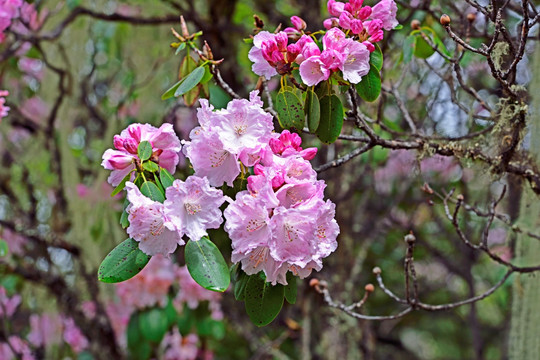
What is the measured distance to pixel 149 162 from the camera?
773 millimetres

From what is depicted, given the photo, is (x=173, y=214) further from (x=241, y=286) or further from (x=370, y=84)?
(x=370, y=84)

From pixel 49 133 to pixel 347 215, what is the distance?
1.21 metres

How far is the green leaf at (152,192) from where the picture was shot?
28.9 inches

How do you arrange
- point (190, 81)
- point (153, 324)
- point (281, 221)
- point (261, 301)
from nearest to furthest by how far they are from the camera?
point (281, 221)
point (261, 301)
point (190, 81)
point (153, 324)

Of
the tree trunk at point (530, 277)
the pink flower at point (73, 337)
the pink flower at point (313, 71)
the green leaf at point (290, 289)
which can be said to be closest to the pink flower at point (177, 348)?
the pink flower at point (73, 337)

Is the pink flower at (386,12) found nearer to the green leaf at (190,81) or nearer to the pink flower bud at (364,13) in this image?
the pink flower bud at (364,13)

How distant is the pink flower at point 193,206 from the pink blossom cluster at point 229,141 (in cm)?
4

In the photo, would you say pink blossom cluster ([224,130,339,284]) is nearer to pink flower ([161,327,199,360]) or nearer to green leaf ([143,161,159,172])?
green leaf ([143,161,159,172])

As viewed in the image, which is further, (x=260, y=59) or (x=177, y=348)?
(x=177, y=348)

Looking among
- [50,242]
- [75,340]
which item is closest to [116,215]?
[50,242]

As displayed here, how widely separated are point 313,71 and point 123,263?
0.37 metres

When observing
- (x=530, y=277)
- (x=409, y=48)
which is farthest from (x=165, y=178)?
(x=530, y=277)

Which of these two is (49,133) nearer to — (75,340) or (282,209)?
(75,340)

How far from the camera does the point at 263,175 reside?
729 millimetres
